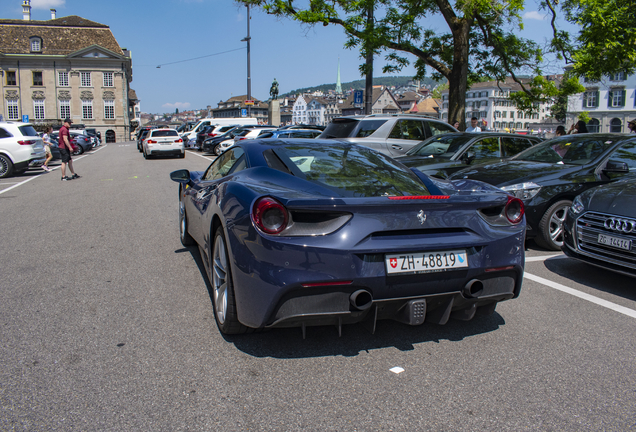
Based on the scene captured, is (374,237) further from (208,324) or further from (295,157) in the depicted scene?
(208,324)

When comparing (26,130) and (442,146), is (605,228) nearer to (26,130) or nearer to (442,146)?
(442,146)

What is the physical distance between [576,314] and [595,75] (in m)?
12.7

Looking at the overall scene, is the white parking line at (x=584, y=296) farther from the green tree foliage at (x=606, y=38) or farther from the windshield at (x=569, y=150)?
the green tree foliage at (x=606, y=38)

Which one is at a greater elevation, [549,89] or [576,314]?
[549,89]

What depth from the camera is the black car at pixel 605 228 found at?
4.63 metres

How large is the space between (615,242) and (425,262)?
2.81 metres

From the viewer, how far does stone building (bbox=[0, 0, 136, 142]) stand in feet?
242

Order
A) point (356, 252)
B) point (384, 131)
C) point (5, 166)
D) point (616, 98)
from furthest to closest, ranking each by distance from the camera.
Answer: point (616, 98), point (5, 166), point (384, 131), point (356, 252)

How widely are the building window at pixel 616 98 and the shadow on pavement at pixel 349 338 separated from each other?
9254 cm

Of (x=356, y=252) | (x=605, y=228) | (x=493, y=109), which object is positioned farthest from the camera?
(x=493, y=109)

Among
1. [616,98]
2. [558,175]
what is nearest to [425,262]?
[558,175]

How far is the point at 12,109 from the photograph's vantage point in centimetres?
7469

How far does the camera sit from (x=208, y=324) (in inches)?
146

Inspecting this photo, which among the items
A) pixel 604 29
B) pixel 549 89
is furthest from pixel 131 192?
pixel 549 89
